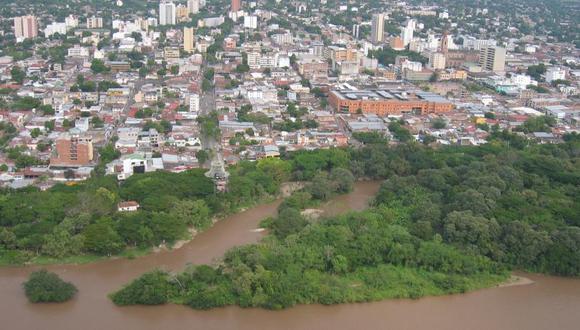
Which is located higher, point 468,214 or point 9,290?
point 468,214

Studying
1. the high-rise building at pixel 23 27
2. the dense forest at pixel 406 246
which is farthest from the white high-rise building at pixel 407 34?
the dense forest at pixel 406 246

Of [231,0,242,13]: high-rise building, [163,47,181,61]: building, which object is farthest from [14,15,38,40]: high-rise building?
[231,0,242,13]: high-rise building

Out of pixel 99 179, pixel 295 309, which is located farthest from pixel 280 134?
pixel 295 309

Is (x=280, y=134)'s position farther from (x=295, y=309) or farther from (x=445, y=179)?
(x=295, y=309)

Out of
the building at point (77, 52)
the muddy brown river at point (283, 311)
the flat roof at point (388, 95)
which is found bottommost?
the muddy brown river at point (283, 311)

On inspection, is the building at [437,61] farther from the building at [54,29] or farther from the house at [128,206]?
the house at [128,206]

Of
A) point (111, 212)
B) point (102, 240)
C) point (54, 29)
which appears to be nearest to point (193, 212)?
point (111, 212)

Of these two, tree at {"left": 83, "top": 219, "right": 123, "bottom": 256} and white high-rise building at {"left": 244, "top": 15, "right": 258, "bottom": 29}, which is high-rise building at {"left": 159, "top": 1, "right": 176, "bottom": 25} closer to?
white high-rise building at {"left": 244, "top": 15, "right": 258, "bottom": 29}
